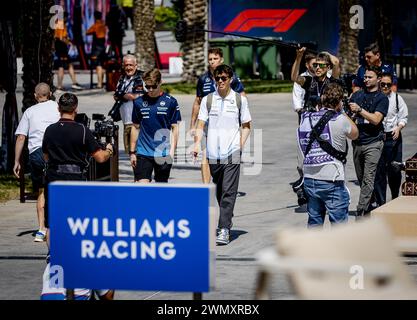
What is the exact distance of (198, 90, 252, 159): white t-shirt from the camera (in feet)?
41.5

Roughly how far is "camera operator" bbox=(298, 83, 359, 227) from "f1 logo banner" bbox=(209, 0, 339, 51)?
24445 mm

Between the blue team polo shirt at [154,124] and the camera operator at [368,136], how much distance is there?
2.06m

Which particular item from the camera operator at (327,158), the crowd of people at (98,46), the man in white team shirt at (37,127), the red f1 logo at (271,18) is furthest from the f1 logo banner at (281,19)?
the camera operator at (327,158)

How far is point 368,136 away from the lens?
1335 cm

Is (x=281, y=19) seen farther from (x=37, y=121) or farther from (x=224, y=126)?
(x=224, y=126)

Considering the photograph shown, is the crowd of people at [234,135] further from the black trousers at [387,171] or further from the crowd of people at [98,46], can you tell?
the crowd of people at [98,46]

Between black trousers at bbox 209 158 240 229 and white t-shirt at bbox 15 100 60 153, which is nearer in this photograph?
black trousers at bbox 209 158 240 229

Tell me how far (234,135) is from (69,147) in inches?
95.9

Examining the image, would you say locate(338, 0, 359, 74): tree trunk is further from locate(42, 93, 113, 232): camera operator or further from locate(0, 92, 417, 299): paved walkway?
locate(42, 93, 113, 232): camera operator

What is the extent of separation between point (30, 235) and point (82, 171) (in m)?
2.56

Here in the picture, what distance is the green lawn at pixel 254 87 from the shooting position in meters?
29.3

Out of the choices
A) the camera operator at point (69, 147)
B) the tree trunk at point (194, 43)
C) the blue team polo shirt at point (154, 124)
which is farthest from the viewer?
the tree trunk at point (194, 43)

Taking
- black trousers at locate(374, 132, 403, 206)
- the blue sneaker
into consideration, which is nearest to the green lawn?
black trousers at locate(374, 132, 403, 206)
